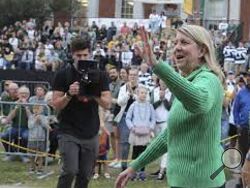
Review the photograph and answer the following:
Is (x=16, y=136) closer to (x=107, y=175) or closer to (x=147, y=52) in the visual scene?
(x=107, y=175)

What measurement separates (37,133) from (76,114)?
4.74 metres

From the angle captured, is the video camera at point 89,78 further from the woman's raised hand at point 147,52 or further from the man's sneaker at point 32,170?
the man's sneaker at point 32,170

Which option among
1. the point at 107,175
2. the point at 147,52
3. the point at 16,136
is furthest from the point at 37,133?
the point at 147,52

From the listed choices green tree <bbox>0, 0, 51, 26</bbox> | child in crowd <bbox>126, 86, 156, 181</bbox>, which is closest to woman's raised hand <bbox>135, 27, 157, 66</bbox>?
child in crowd <bbox>126, 86, 156, 181</bbox>

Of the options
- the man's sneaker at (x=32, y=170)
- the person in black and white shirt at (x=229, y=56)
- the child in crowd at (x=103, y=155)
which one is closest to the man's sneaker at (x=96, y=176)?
the child in crowd at (x=103, y=155)

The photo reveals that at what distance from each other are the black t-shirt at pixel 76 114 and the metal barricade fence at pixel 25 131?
4557 millimetres

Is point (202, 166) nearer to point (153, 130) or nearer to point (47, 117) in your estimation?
point (153, 130)

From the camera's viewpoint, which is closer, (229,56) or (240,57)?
(240,57)

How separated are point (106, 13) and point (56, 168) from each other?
32628 millimetres

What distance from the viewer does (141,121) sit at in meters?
10.7

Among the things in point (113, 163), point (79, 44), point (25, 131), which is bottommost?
point (113, 163)

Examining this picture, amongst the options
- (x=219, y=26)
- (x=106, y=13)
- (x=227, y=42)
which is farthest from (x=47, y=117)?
(x=106, y=13)

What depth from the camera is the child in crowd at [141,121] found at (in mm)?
10734

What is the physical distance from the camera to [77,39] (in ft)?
23.2
